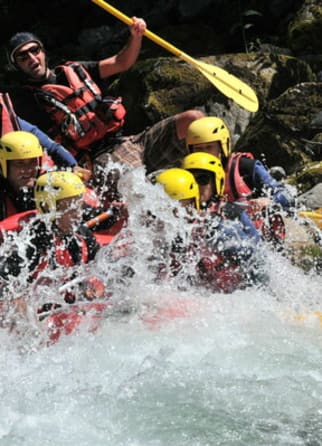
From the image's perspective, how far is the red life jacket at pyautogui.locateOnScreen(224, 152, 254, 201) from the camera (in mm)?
5246

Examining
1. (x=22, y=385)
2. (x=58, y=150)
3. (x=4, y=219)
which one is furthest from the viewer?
(x=58, y=150)

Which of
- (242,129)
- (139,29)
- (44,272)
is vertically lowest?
(242,129)

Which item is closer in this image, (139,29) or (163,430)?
(163,430)

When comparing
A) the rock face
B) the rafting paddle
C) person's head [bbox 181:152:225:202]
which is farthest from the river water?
the rock face

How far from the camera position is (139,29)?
17.9 ft

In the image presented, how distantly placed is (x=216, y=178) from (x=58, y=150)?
1.09 m

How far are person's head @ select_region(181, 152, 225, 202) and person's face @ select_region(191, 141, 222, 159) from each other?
10.3 inches

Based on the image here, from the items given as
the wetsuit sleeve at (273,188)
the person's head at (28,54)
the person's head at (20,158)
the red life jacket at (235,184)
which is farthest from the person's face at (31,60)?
the wetsuit sleeve at (273,188)

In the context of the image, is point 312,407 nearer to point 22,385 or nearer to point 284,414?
point 284,414

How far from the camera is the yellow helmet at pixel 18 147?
469cm

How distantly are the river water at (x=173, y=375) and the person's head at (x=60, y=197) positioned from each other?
0.29m

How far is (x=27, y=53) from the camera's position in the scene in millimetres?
5293

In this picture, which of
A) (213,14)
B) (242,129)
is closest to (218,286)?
(242,129)

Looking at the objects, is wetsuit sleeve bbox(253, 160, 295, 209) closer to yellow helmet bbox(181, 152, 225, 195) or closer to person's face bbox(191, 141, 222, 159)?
person's face bbox(191, 141, 222, 159)
